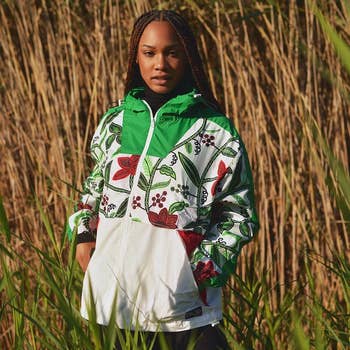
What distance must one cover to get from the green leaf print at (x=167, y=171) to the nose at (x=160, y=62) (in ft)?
0.58

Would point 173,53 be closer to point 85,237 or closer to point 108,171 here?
point 108,171

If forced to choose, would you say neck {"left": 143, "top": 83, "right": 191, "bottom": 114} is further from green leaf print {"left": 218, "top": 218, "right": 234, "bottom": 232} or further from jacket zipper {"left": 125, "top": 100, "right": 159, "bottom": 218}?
green leaf print {"left": 218, "top": 218, "right": 234, "bottom": 232}

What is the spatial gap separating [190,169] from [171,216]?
0.29 ft

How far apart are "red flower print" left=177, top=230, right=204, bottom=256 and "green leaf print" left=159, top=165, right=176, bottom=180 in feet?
0.32

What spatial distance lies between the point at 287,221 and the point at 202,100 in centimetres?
114

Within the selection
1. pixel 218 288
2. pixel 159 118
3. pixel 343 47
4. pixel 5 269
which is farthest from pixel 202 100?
pixel 343 47

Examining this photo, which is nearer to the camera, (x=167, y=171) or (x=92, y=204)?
(x=167, y=171)

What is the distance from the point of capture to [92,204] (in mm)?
1715

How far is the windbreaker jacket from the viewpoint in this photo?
155cm

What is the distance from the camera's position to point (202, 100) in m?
1.63

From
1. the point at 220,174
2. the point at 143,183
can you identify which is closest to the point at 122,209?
the point at 143,183

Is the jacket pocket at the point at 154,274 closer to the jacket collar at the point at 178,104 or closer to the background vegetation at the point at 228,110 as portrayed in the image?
the jacket collar at the point at 178,104

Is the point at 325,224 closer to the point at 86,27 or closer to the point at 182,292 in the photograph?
the point at 86,27

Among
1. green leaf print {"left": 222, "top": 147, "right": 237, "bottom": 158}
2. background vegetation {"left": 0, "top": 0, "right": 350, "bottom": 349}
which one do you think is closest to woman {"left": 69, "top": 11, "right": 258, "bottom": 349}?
green leaf print {"left": 222, "top": 147, "right": 237, "bottom": 158}
